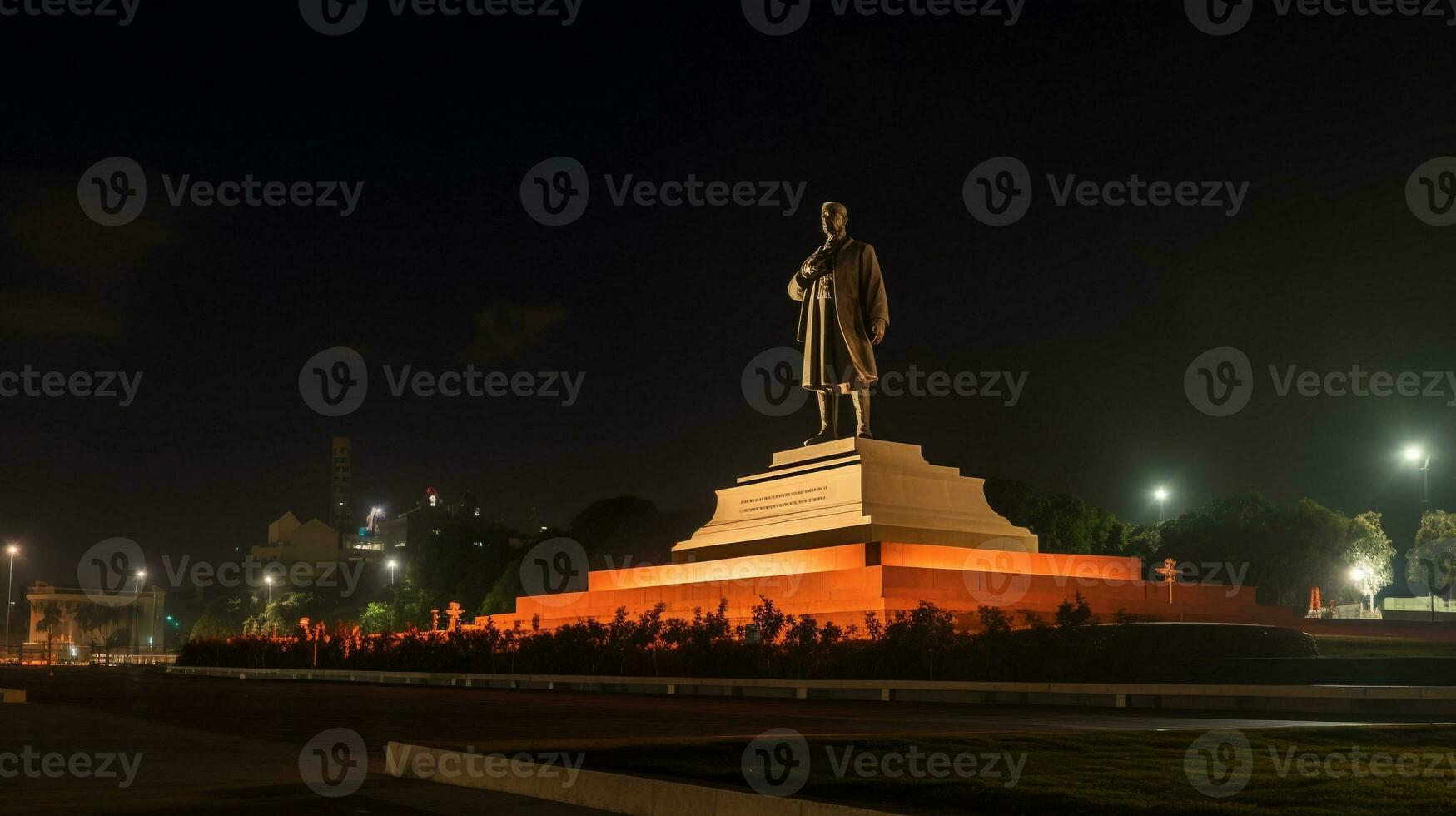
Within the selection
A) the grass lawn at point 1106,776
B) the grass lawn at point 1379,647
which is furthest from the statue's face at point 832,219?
the grass lawn at point 1106,776

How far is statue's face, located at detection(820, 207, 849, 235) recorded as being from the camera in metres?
32.6

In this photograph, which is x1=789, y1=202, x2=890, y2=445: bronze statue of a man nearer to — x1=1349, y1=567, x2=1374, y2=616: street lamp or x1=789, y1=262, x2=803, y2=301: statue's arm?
x1=789, y1=262, x2=803, y2=301: statue's arm

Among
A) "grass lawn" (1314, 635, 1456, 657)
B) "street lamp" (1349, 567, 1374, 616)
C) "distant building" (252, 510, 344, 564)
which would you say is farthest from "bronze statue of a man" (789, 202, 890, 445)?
"distant building" (252, 510, 344, 564)

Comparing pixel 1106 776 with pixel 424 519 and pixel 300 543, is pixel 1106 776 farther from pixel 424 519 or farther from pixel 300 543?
pixel 300 543

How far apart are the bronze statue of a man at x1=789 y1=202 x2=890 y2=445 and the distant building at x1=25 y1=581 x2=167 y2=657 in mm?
147076

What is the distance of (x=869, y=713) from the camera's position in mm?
16812

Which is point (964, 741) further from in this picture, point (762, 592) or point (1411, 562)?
point (1411, 562)

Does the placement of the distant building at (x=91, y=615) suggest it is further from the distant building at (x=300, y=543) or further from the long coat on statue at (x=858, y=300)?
the long coat on statue at (x=858, y=300)

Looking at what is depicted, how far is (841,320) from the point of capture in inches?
1270

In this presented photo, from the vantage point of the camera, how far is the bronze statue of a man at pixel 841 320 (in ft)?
106

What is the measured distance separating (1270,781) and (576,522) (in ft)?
276

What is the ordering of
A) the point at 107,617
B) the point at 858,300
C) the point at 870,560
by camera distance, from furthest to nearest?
the point at 107,617, the point at 858,300, the point at 870,560

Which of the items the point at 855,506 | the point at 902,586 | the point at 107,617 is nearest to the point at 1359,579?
the point at 855,506

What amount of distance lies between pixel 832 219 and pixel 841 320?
2494 mm
